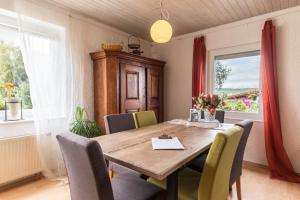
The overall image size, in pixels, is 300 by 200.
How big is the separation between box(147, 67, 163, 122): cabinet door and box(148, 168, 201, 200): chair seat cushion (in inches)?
74.3

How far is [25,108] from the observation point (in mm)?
2502

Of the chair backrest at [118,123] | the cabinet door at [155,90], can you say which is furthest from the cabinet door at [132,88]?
the chair backrest at [118,123]

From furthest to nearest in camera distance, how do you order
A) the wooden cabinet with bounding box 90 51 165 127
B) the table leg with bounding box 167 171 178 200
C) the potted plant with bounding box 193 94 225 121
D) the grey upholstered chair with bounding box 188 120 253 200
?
the wooden cabinet with bounding box 90 51 165 127
the potted plant with bounding box 193 94 225 121
the grey upholstered chair with bounding box 188 120 253 200
the table leg with bounding box 167 171 178 200

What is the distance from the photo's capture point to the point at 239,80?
3.17m

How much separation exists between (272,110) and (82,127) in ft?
8.83

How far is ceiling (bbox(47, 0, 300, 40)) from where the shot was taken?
7.88 feet

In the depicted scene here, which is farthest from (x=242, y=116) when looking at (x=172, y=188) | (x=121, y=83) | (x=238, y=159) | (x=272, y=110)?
(x=172, y=188)

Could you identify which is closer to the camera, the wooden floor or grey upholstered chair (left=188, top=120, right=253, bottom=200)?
grey upholstered chair (left=188, top=120, right=253, bottom=200)

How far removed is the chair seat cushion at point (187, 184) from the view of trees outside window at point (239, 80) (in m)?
1.85

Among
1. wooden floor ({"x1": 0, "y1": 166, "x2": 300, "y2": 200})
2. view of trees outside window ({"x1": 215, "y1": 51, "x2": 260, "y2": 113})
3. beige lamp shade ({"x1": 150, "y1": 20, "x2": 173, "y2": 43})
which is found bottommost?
wooden floor ({"x1": 0, "y1": 166, "x2": 300, "y2": 200})

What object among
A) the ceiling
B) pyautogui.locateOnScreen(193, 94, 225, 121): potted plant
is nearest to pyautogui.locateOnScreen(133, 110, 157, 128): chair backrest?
pyautogui.locateOnScreen(193, 94, 225, 121): potted plant

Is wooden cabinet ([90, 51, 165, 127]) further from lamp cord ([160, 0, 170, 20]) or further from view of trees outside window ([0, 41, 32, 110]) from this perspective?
view of trees outside window ([0, 41, 32, 110])

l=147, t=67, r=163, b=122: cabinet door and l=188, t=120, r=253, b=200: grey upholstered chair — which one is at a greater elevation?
l=147, t=67, r=163, b=122: cabinet door

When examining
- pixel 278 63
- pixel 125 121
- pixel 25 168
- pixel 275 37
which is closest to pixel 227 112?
pixel 278 63
